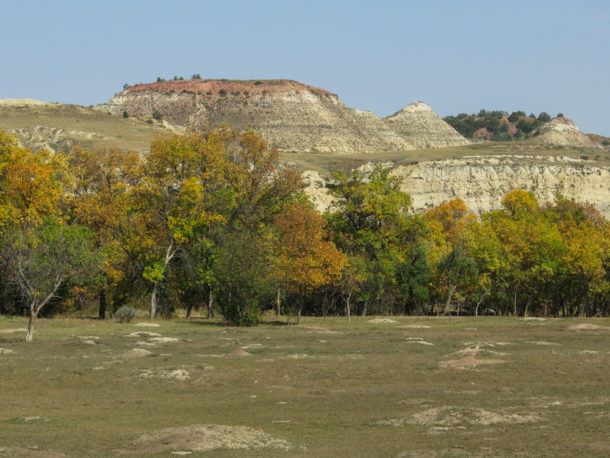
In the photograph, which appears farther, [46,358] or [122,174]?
[122,174]

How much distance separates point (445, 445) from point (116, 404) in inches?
493

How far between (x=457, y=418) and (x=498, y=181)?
388 feet

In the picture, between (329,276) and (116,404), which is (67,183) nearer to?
(329,276)

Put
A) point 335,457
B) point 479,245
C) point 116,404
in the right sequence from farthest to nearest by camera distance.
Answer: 1. point 479,245
2. point 116,404
3. point 335,457

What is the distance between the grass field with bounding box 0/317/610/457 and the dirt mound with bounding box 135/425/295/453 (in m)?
0.05

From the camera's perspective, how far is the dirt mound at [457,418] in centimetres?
2055

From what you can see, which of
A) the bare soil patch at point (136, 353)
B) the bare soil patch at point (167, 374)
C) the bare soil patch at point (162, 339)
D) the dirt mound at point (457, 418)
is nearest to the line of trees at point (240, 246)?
the bare soil patch at point (162, 339)

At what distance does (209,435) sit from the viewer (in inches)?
731

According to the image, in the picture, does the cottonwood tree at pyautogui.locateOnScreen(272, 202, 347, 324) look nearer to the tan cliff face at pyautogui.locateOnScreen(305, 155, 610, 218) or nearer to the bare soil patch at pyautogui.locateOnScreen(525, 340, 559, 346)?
the bare soil patch at pyautogui.locateOnScreen(525, 340, 559, 346)

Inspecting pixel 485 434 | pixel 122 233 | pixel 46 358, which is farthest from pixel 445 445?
pixel 122 233

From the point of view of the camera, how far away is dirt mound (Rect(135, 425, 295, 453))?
710 inches

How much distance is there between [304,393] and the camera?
27.9m

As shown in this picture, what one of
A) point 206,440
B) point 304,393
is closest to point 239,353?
point 304,393

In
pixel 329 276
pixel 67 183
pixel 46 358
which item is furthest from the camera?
pixel 67 183
